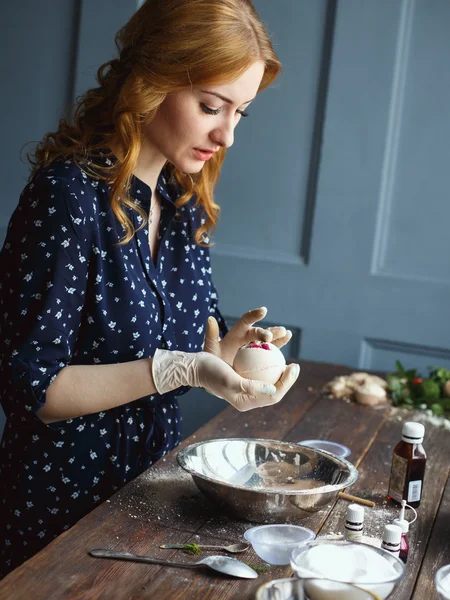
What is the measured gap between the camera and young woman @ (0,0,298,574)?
58.4 inches

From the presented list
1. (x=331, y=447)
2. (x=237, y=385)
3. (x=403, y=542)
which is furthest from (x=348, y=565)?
(x=331, y=447)

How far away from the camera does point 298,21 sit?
2934 mm

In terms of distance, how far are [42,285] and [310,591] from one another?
0.80m

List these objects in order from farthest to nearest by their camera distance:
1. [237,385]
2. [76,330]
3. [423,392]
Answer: [423,392] → [76,330] → [237,385]

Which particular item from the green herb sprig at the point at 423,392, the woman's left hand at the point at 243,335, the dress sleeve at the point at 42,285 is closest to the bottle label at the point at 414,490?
the woman's left hand at the point at 243,335

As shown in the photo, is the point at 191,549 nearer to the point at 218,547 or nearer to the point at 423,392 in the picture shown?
the point at 218,547

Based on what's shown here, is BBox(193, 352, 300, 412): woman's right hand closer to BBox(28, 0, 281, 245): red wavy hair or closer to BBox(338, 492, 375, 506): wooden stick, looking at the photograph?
BBox(338, 492, 375, 506): wooden stick

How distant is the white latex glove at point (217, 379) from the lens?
1.42m

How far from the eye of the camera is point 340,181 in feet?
9.68

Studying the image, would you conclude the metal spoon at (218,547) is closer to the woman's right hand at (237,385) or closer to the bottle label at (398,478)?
the woman's right hand at (237,385)

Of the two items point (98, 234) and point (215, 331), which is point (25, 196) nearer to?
point (98, 234)

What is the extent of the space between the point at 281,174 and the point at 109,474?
166 centimetres

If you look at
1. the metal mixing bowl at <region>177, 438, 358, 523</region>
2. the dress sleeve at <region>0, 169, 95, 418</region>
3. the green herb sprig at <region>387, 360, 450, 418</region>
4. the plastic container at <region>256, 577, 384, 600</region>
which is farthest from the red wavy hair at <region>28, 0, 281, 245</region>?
the green herb sprig at <region>387, 360, 450, 418</region>

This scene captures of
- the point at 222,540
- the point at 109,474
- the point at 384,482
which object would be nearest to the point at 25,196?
the point at 109,474
